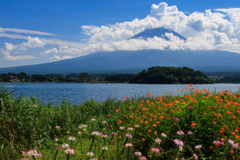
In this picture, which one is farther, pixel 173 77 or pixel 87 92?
pixel 173 77

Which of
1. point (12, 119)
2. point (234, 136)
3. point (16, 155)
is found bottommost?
point (16, 155)

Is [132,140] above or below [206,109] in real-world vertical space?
below

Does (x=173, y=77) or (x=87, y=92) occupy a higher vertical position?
(x=173, y=77)

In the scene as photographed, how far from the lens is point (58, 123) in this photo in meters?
5.82

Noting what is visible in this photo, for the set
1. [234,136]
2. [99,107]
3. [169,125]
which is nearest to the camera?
[234,136]

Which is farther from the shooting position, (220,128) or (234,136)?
(220,128)

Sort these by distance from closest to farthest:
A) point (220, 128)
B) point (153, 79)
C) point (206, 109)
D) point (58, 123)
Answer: point (220, 128)
point (206, 109)
point (58, 123)
point (153, 79)

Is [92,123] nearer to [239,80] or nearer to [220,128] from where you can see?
[220,128]

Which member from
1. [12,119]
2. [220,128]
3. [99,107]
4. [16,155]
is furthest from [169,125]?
[99,107]

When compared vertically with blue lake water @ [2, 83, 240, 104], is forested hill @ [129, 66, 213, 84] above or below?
above

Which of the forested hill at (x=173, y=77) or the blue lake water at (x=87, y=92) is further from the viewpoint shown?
the forested hill at (x=173, y=77)

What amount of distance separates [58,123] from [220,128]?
14.8 feet

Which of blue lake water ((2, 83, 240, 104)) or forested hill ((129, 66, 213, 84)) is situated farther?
forested hill ((129, 66, 213, 84))

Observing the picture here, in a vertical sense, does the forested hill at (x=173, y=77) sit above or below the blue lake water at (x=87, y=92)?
above
